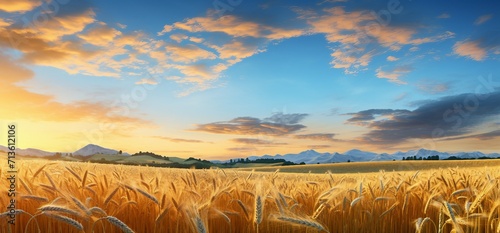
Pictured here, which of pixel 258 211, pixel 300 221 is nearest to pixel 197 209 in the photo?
pixel 258 211

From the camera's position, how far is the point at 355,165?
48.3 m

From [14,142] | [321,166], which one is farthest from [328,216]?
[321,166]

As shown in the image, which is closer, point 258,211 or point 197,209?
point 197,209

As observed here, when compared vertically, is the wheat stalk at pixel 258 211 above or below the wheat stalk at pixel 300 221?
above

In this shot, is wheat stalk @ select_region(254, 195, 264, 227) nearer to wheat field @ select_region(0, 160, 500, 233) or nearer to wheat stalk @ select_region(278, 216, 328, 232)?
wheat field @ select_region(0, 160, 500, 233)

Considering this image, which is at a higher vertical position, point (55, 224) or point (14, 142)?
point (14, 142)

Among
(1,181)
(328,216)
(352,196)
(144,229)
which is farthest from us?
(352,196)

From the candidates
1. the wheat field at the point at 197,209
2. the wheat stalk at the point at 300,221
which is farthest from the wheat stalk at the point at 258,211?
the wheat stalk at the point at 300,221

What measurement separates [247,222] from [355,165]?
1844 inches

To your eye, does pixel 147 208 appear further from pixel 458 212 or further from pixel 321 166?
pixel 321 166

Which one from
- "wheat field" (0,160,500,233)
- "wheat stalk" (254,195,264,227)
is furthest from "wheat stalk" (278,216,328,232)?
"wheat stalk" (254,195,264,227)

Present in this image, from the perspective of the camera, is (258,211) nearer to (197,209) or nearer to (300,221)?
(300,221)

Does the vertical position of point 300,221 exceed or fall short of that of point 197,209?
it falls short

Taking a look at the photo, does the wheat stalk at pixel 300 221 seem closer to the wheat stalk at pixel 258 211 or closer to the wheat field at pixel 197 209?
the wheat field at pixel 197 209
